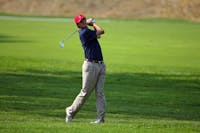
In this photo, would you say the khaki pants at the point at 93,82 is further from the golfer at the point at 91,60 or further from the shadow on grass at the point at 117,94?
the shadow on grass at the point at 117,94

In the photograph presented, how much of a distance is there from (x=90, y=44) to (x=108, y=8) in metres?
63.9

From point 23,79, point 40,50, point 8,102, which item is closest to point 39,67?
point 23,79

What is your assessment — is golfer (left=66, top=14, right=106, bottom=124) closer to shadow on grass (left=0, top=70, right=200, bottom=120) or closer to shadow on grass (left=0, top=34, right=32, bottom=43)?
shadow on grass (left=0, top=70, right=200, bottom=120)

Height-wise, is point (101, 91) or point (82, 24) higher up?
point (82, 24)

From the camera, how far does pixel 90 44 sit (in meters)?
14.3

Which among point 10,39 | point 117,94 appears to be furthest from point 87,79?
point 10,39

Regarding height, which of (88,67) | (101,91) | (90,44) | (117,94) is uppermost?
(90,44)

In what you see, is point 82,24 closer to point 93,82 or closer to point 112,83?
point 93,82

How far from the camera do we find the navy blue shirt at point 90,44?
1424 centimetres

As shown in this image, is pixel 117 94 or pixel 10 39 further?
pixel 10 39

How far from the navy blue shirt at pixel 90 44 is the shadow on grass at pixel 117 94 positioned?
98.5 inches

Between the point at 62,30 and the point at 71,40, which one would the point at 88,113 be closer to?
the point at 71,40

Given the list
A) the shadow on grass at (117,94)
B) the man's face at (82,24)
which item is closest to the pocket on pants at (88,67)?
the man's face at (82,24)

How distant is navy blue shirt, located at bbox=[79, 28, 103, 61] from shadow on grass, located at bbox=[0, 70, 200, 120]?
2501mm
